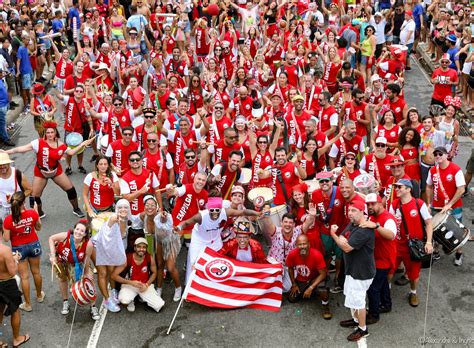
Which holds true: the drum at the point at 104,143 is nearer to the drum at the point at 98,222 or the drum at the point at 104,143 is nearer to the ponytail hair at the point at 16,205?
the drum at the point at 98,222

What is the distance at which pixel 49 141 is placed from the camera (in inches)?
384

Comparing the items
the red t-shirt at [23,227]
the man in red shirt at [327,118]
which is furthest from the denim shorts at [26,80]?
the red t-shirt at [23,227]

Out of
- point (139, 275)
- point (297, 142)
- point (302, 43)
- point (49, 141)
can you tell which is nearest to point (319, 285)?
point (139, 275)

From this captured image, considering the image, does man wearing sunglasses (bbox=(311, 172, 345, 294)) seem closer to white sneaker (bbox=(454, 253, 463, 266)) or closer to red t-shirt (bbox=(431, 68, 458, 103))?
white sneaker (bbox=(454, 253, 463, 266))

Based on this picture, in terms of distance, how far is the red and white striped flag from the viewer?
7906 mm

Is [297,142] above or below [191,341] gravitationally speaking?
above

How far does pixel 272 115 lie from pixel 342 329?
462 cm

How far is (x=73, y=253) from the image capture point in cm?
744

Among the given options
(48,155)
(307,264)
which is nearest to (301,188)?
(307,264)

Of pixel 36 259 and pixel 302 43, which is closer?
pixel 36 259

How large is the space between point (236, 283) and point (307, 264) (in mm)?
991

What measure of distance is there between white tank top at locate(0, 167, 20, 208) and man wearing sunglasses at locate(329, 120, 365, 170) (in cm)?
497

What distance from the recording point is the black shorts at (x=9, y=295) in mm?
6875

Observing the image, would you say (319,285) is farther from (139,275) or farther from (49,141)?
(49,141)
